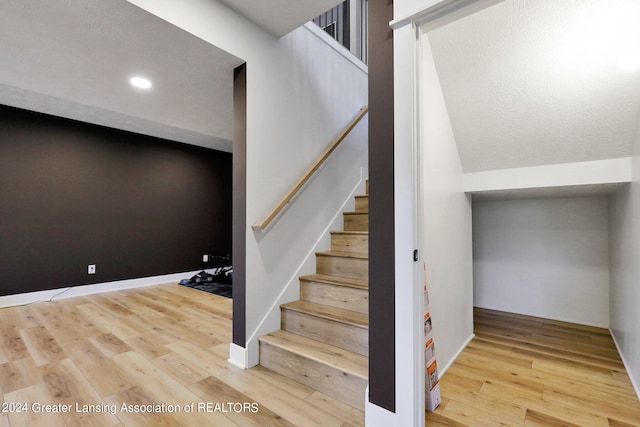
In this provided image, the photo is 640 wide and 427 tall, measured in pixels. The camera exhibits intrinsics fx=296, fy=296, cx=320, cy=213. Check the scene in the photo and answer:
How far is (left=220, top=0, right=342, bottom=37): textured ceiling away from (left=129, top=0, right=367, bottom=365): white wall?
0.22ft

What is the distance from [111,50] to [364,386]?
2588 mm

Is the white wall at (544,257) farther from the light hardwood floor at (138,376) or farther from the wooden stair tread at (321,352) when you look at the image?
the light hardwood floor at (138,376)

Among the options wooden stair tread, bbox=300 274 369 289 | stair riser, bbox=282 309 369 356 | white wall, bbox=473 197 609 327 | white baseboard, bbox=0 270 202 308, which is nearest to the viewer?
stair riser, bbox=282 309 369 356

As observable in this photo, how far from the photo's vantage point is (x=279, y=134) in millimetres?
2277

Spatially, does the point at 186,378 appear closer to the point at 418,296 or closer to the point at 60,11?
the point at 418,296

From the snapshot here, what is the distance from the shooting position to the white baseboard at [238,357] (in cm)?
196

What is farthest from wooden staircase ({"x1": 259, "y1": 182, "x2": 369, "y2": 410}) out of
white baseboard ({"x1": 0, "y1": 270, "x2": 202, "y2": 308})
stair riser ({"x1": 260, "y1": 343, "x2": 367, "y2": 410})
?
white baseboard ({"x1": 0, "y1": 270, "x2": 202, "y2": 308})

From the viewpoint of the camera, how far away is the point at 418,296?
4.25ft

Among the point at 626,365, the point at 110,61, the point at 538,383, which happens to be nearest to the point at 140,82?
the point at 110,61

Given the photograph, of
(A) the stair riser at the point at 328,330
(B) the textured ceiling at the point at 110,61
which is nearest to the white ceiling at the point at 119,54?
(B) the textured ceiling at the point at 110,61

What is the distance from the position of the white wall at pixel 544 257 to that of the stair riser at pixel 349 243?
169 cm

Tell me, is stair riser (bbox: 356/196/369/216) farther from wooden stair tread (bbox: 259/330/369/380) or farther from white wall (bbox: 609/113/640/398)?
white wall (bbox: 609/113/640/398)

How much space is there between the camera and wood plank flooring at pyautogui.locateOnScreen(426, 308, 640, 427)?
4.90ft

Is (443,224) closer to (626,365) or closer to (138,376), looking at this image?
(626,365)
